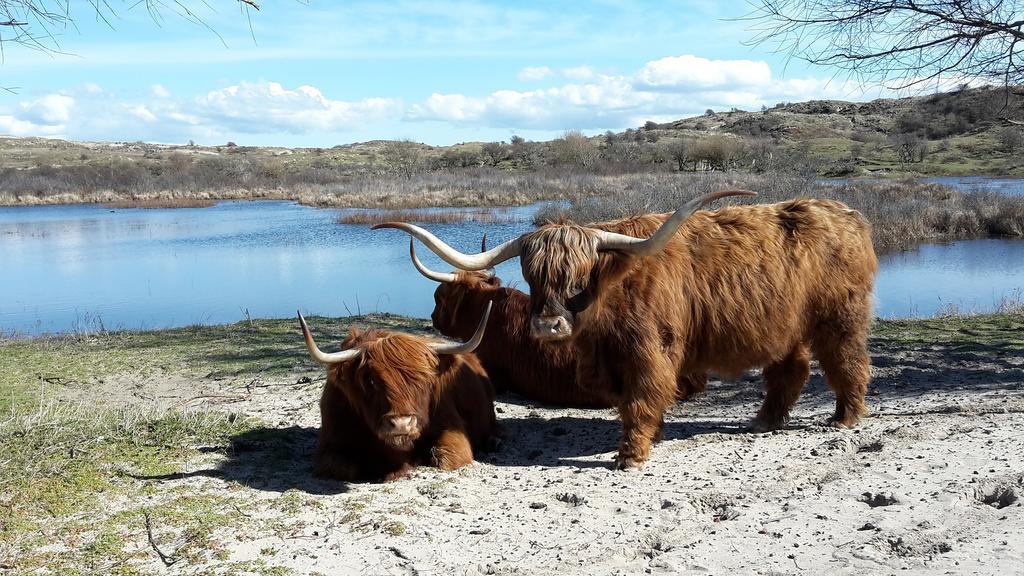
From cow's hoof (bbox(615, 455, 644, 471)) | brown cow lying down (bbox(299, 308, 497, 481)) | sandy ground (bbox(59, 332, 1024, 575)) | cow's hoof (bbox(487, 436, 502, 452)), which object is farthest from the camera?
cow's hoof (bbox(487, 436, 502, 452))

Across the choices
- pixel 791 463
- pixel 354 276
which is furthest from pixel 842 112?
pixel 791 463

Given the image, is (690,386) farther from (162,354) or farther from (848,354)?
(162,354)

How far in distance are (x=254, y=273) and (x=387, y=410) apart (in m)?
16.8

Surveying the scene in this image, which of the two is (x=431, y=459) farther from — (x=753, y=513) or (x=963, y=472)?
(x=963, y=472)

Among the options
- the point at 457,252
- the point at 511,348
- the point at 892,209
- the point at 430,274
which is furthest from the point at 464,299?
the point at 892,209

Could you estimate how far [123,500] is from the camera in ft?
13.8

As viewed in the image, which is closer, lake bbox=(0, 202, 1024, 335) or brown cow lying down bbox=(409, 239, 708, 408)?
brown cow lying down bbox=(409, 239, 708, 408)

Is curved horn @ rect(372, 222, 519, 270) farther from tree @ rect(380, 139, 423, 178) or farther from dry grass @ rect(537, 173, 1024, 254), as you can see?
tree @ rect(380, 139, 423, 178)

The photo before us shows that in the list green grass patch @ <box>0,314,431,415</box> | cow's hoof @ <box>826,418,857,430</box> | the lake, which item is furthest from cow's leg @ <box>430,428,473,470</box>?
the lake

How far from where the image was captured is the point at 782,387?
5.83 metres

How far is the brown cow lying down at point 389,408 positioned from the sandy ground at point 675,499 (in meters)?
0.21

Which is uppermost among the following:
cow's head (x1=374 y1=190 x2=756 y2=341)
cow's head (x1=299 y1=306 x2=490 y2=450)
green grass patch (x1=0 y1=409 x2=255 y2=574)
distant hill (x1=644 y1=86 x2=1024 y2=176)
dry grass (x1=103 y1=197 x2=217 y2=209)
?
distant hill (x1=644 y1=86 x2=1024 y2=176)

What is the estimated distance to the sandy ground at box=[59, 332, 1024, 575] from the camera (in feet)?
11.6

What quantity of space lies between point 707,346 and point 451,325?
2.62m
